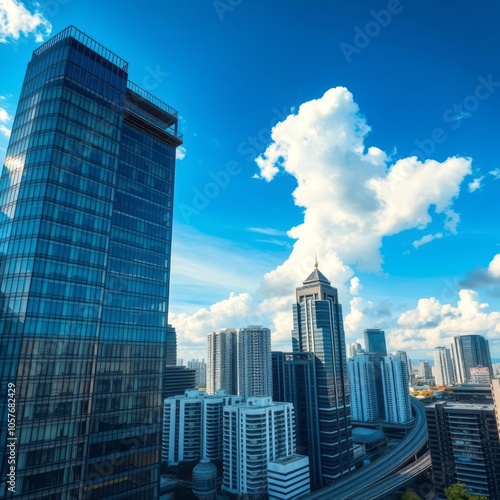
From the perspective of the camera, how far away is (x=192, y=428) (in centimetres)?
12925

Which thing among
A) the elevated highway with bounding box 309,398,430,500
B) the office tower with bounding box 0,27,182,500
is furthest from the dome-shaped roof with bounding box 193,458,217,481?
the office tower with bounding box 0,27,182,500

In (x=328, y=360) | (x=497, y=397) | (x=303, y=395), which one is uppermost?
(x=328, y=360)

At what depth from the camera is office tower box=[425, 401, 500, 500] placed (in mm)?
90312

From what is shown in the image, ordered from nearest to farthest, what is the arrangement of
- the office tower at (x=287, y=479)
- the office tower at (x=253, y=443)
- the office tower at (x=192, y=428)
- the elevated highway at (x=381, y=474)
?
the office tower at (x=287, y=479)
the office tower at (x=253, y=443)
the elevated highway at (x=381, y=474)
the office tower at (x=192, y=428)

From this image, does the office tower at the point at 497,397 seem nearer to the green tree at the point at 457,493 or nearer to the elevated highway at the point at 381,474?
the green tree at the point at 457,493

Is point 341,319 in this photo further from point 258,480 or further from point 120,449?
point 120,449

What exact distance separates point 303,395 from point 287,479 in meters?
40.7

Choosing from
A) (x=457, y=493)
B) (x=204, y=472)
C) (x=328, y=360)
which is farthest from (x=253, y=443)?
(x=457, y=493)

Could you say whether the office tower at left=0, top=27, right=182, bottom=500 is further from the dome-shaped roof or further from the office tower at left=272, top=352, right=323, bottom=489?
the office tower at left=272, top=352, right=323, bottom=489

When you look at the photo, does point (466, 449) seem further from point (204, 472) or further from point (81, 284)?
point (81, 284)

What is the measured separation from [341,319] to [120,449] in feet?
351

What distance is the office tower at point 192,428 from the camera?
411 ft

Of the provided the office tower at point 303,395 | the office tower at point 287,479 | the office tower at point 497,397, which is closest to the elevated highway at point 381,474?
the office tower at point 287,479

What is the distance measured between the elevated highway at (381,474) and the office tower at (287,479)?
485cm
